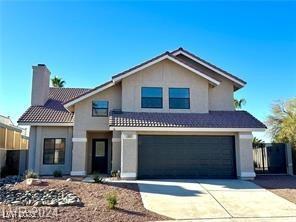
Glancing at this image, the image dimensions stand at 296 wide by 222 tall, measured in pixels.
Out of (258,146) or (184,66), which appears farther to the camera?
(258,146)

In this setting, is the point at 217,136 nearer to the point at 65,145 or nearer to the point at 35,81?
the point at 65,145

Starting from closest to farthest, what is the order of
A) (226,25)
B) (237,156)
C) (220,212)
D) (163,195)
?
(220,212) → (163,195) → (226,25) → (237,156)

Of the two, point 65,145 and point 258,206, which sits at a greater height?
point 65,145

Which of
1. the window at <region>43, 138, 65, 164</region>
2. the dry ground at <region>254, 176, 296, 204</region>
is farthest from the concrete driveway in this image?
the window at <region>43, 138, 65, 164</region>

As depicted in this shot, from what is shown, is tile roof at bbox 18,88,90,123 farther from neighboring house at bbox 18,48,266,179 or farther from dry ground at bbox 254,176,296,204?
dry ground at bbox 254,176,296,204

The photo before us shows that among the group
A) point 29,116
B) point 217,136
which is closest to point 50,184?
point 29,116

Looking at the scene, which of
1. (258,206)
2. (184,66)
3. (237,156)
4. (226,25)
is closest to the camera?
(258,206)

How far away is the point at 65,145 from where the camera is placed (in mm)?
19422

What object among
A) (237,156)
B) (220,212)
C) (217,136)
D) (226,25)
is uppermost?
(226,25)

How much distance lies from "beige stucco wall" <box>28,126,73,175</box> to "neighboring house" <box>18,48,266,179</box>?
0.20 ft

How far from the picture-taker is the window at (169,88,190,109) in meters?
18.5

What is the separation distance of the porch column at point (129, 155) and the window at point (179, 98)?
365 cm

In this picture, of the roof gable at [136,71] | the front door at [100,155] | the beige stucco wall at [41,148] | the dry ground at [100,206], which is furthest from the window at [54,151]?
the dry ground at [100,206]

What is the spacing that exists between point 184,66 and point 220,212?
10439 millimetres
